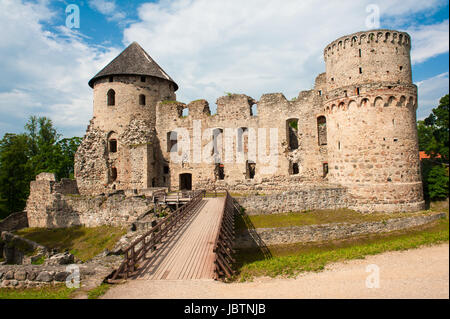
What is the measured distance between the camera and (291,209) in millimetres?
16938

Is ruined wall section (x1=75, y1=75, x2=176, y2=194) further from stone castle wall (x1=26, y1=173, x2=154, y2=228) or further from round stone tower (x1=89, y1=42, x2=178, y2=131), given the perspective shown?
stone castle wall (x1=26, y1=173, x2=154, y2=228)

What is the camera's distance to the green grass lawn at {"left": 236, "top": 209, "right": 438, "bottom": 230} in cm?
1486

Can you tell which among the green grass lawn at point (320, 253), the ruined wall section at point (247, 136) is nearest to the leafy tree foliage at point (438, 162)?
the green grass lawn at point (320, 253)

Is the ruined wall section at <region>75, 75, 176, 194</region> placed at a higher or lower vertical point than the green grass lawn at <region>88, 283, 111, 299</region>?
higher

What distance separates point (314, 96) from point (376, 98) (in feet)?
15.3

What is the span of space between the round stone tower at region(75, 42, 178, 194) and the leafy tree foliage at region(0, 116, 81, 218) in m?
6.89

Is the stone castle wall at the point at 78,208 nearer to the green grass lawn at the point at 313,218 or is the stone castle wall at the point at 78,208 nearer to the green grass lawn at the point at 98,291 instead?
the green grass lawn at the point at 313,218

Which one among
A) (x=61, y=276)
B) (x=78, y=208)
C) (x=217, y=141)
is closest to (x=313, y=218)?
(x=217, y=141)

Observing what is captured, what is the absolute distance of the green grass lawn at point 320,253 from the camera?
766 cm

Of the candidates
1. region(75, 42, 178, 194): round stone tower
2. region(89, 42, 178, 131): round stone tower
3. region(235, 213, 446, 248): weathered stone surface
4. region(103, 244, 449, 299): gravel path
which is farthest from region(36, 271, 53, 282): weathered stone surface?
region(89, 42, 178, 131): round stone tower

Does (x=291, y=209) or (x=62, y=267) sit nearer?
(x=62, y=267)

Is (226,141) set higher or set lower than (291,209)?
higher
